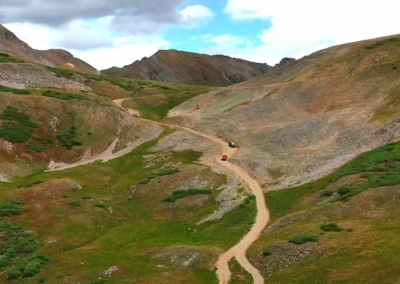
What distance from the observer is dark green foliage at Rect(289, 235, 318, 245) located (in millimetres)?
48969

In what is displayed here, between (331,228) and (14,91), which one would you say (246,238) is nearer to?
(331,228)

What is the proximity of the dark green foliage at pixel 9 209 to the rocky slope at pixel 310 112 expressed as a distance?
138 ft

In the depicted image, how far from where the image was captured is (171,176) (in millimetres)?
85875

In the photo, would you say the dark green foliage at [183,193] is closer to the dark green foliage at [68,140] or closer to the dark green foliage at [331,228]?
→ the dark green foliage at [331,228]

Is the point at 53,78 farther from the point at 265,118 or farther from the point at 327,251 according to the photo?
the point at 327,251

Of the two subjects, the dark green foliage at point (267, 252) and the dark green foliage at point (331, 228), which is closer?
the dark green foliage at point (267, 252)

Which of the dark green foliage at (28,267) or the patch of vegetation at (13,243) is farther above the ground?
the patch of vegetation at (13,243)

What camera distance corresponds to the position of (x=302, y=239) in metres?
49.4

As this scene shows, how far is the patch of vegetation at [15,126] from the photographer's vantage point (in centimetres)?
10206

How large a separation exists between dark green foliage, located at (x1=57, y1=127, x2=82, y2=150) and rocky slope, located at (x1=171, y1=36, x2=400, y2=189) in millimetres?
32991

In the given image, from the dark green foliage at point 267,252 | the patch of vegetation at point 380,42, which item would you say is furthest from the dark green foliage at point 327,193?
the patch of vegetation at point 380,42

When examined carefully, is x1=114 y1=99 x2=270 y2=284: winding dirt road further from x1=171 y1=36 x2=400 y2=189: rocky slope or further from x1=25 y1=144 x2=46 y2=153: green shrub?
x1=25 y1=144 x2=46 y2=153: green shrub

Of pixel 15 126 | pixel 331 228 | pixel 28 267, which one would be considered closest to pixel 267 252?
pixel 331 228

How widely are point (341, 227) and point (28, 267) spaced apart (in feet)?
123
